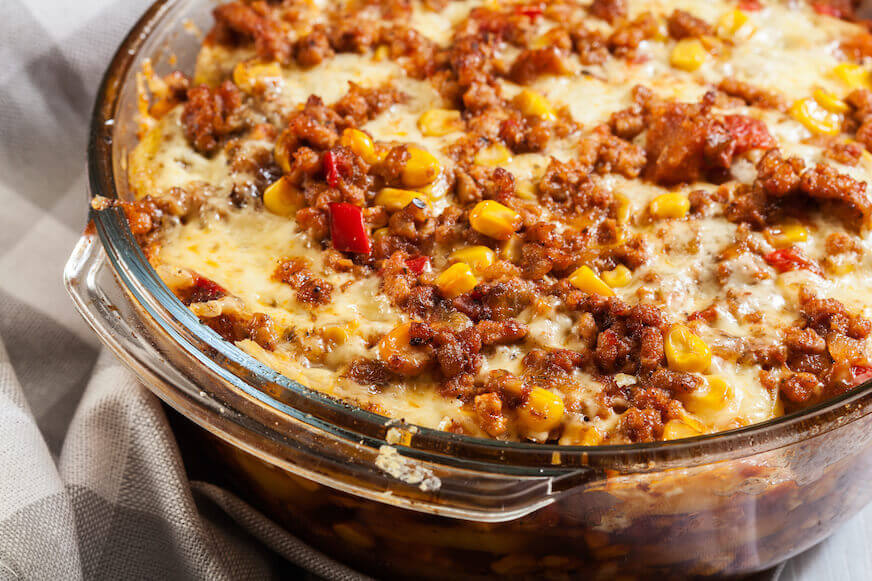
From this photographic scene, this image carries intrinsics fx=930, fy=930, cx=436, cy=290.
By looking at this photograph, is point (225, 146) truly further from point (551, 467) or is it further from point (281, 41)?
point (551, 467)

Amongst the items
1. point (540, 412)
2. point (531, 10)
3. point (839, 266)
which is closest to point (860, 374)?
point (839, 266)

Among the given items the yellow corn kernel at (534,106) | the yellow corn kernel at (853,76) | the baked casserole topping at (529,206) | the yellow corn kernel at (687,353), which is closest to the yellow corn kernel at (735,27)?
the baked casserole topping at (529,206)

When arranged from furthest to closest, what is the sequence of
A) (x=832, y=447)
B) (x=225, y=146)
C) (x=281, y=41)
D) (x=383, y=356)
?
(x=281, y=41) < (x=225, y=146) < (x=383, y=356) < (x=832, y=447)

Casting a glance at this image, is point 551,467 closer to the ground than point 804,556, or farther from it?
farther from it

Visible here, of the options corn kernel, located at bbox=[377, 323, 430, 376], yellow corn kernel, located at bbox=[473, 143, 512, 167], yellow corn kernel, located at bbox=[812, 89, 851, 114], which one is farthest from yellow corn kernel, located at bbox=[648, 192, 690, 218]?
corn kernel, located at bbox=[377, 323, 430, 376]

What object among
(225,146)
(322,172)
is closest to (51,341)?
(225,146)

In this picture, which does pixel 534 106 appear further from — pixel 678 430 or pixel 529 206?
pixel 678 430

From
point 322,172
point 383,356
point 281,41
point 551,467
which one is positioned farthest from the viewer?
point 281,41

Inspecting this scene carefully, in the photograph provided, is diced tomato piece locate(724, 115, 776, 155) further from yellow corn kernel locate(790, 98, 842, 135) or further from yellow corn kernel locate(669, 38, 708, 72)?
yellow corn kernel locate(669, 38, 708, 72)
